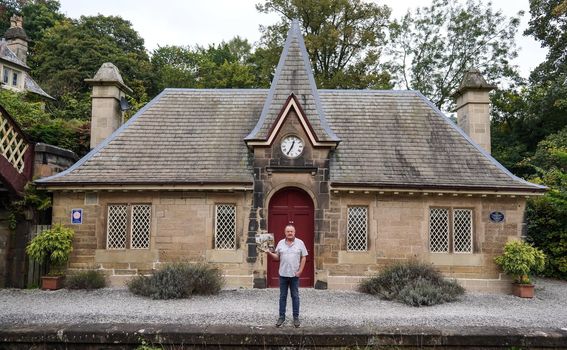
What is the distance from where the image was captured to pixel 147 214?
13.0 m

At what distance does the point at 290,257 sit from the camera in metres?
7.93

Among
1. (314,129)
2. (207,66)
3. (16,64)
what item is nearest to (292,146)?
(314,129)

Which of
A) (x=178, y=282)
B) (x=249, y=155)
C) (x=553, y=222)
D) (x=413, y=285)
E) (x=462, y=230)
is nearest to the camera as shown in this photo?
(x=178, y=282)

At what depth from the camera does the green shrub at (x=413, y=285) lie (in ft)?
34.7

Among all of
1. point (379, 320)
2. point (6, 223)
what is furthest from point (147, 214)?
point (379, 320)

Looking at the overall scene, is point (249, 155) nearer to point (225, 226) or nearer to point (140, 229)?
point (225, 226)

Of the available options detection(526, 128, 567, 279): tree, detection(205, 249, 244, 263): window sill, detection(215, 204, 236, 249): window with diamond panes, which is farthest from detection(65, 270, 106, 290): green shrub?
detection(526, 128, 567, 279): tree

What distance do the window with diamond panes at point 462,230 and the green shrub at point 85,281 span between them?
10.5 m

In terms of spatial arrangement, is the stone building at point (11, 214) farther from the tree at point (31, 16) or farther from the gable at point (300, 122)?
the tree at point (31, 16)

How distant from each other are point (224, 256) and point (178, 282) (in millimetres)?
1999

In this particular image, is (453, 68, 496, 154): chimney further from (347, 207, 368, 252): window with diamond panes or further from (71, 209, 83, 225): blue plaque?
(71, 209, 83, 225): blue plaque

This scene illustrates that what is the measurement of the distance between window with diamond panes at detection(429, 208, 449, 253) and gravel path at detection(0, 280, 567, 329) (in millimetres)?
1546

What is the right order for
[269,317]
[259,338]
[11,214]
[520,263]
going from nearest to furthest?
[259,338] < [269,317] < [520,263] < [11,214]

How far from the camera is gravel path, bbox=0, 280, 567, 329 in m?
8.48
